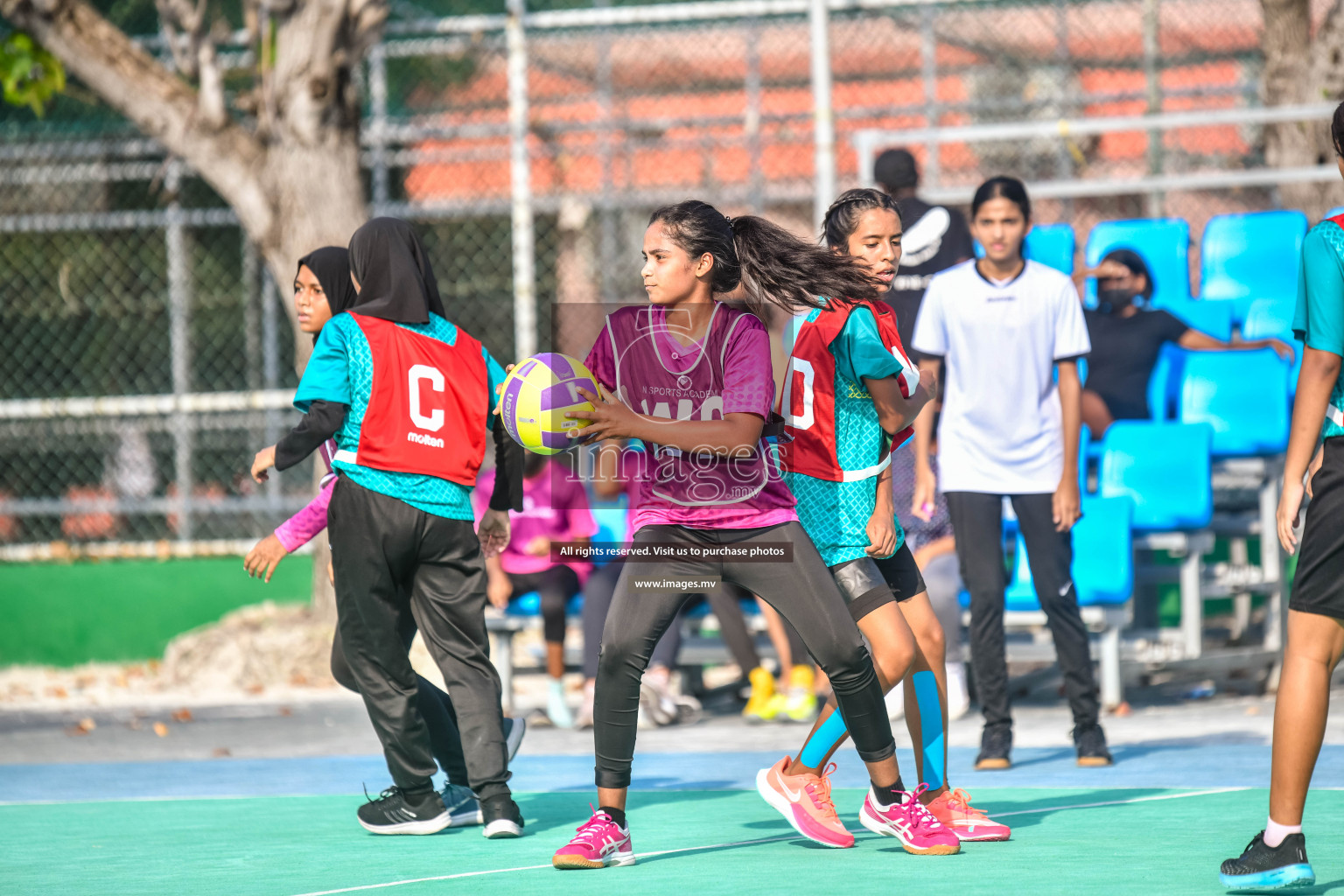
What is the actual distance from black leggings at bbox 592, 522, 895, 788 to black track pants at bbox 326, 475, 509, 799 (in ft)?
2.71

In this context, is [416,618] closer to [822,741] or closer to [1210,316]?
[822,741]

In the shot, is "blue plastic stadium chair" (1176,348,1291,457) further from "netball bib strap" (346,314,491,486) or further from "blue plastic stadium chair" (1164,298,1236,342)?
"netball bib strap" (346,314,491,486)

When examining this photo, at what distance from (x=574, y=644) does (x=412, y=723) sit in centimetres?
443

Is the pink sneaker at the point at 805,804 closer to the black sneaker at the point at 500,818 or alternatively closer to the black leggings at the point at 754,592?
the black leggings at the point at 754,592

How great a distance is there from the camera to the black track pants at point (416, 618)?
17.1ft

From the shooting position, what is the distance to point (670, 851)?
4.96m

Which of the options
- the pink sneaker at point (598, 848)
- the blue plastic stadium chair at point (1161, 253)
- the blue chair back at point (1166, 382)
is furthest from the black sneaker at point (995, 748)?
the blue plastic stadium chair at point (1161, 253)

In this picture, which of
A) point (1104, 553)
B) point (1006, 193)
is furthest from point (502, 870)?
point (1104, 553)

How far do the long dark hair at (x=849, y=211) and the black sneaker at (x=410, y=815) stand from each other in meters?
2.28

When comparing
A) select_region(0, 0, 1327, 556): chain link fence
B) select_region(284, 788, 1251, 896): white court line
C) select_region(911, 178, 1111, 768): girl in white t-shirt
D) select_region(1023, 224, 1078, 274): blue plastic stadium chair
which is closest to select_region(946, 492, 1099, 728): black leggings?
select_region(911, 178, 1111, 768): girl in white t-shirt

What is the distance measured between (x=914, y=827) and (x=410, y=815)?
1.74m

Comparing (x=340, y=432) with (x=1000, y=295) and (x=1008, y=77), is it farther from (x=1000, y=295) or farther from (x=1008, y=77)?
(x=1008, y=77)

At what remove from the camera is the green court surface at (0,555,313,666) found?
1160 cm

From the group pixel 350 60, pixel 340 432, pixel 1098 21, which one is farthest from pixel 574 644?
pixel 1098 21
